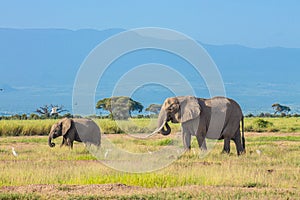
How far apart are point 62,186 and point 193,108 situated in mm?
8956

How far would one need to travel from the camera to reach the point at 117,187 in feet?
41.3

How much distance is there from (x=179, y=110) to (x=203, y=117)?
0.76m

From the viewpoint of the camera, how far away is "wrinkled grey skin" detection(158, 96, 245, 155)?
2100 centimetres

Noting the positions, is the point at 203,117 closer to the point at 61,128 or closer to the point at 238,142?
the point at 238,142

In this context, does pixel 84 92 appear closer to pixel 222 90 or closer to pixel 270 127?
pixel 222 90

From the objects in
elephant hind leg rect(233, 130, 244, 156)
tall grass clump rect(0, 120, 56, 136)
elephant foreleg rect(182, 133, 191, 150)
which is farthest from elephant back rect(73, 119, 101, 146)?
tall grass clump rect(0, 120, 56, 136)

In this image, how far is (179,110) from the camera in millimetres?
21219

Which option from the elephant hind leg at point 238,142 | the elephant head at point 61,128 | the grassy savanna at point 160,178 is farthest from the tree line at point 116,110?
the grassy savanna at point 160,178

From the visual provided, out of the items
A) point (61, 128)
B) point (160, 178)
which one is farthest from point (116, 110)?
point (160, 178)

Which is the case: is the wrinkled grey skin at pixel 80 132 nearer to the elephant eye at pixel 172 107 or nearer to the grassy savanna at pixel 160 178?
the grassy savanna at pixel 160 178

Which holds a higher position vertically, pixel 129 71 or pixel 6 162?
pixel 129 71

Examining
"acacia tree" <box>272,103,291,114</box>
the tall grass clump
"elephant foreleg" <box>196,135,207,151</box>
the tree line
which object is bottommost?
"elephant foreleg" <box>196,135,207,151</box>

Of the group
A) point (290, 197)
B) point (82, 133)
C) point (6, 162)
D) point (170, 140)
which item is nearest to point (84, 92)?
point (82, 133)

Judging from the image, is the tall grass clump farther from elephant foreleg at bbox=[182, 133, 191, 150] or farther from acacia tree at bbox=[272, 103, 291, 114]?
acacia tree at bbox=[272, 103, 291, 114]
